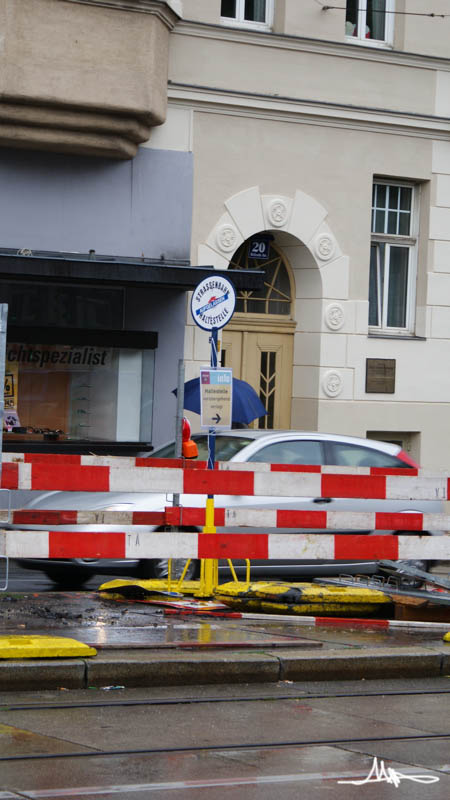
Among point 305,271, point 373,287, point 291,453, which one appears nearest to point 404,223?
point 373,287

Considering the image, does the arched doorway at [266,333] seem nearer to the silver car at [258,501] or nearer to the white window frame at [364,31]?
the white window frame at [364,31]

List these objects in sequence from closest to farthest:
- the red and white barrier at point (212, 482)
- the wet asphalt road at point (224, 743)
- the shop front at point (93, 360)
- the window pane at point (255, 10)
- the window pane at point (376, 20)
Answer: the wet asphalt road at point (224, 743) < the red and white barrier at point (212, 482) < the shop front at point (93, 360) < the window pane at point (255, 10) < the window pane at point (376, 20)

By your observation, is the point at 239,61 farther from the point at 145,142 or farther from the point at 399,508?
the point at 399,508

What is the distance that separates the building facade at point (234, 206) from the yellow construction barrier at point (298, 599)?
6.92 meters

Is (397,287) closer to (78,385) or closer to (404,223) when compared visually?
(404,223)

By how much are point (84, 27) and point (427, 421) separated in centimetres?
749

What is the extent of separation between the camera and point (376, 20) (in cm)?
1983

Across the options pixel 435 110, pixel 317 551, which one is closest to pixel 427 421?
pixel 435 110

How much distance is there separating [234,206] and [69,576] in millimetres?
6883

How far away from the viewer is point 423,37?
19.8 meters

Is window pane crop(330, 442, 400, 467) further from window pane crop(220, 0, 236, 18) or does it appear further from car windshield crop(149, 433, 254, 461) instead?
window pane crop(220, 0, 236, 18)

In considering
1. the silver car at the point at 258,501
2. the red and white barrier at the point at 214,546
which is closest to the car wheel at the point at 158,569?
the silver car at the point at 258,501

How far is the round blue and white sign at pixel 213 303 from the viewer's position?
11.9 meters

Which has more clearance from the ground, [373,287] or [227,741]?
[373,287]
